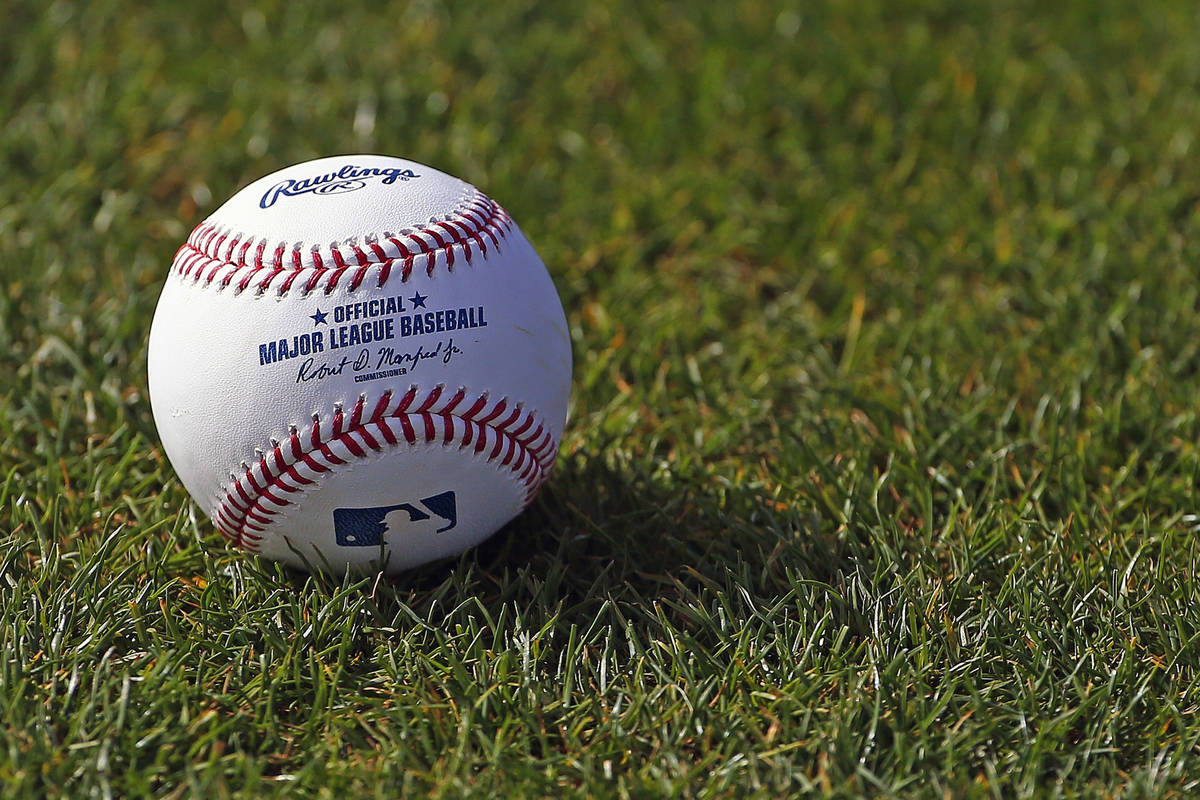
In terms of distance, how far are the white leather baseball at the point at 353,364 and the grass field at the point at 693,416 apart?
0.77 ft

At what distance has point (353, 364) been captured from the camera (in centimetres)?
254

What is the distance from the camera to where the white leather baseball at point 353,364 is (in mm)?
2557

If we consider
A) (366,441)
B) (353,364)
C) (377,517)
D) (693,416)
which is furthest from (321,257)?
(693,416)

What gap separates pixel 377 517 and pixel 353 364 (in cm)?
35

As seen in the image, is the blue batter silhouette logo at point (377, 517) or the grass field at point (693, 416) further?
the blue batter silhouette logo at point (377, 517)

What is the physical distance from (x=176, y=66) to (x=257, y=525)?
2.90m

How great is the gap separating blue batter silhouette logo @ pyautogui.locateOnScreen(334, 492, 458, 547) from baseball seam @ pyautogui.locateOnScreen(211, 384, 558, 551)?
119mm

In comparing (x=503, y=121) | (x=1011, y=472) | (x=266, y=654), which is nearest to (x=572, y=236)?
(x=503, y=121)

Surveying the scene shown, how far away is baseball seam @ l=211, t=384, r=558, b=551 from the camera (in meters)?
2.56

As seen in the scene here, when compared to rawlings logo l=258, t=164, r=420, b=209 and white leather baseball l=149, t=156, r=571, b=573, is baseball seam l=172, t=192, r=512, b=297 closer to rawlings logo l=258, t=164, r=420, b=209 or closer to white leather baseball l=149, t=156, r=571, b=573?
white leather baseball l=149, t=156, r=571, b=573
